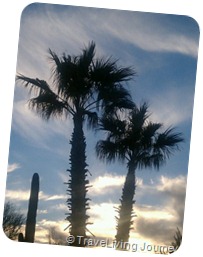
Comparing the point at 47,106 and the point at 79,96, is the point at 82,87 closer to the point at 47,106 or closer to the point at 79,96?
the point at 79,96

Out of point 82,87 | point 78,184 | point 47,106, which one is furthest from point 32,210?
point 82,87

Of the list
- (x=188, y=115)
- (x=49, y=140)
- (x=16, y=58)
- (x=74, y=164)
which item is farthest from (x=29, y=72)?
(x=188, y=115)

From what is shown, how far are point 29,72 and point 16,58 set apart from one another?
0.18 metres

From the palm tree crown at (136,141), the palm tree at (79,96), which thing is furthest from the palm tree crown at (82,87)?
the palm tree crown at (136,141)

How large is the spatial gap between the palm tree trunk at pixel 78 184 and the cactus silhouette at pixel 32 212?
0.31m

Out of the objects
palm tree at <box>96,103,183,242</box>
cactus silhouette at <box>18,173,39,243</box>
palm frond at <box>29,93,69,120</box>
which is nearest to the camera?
cactus silhouette at <box>18,173,39,243</box>

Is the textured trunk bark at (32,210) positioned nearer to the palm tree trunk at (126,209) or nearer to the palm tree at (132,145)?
the palm tree at (132,145)

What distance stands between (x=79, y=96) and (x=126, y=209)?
3.85 feet

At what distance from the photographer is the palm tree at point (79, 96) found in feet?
13.9

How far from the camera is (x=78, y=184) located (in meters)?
4.24

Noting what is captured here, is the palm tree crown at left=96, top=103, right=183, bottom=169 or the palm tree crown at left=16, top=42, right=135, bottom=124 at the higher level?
the palm tree crown at left=16, top=42, right=135, bottom=124

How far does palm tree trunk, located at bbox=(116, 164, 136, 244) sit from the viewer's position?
4.12m

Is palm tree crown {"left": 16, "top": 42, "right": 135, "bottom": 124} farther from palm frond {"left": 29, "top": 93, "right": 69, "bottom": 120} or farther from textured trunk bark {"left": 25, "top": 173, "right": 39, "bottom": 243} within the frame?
textured trunk bark {"left": 25, "top": 173, "right": 39, "bottom": 243}

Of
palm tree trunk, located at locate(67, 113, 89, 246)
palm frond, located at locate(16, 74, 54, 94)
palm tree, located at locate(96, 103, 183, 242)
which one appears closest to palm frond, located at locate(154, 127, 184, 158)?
palm tree, located at locate(96, 103, 183, 242)
